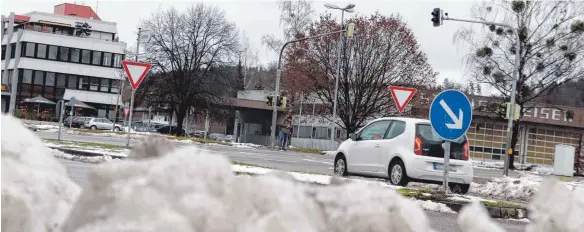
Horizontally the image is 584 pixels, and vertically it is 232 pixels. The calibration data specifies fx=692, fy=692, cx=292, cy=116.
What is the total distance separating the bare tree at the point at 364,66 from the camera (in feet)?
138

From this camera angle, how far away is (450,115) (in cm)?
1083

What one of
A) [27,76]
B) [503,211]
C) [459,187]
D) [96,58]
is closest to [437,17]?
[459,187]

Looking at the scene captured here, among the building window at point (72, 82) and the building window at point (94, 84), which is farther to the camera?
the building window at point (94, 84)

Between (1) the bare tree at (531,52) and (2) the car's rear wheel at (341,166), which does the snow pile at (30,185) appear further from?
(1) the bare tree at (531,52)

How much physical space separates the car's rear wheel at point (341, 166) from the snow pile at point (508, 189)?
269cm

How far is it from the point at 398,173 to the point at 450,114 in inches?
93.7

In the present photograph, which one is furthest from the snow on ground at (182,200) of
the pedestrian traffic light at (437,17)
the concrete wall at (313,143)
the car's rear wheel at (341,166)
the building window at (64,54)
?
the building window at (64,54)

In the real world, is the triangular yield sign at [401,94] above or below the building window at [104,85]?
below

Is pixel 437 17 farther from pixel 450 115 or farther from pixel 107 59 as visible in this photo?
pixel 107 59

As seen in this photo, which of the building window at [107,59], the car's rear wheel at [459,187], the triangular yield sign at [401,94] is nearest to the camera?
the car's rear wheel at [459,187]

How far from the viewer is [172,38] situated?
5447 cm

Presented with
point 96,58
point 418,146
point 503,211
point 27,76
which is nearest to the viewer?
point 503,211

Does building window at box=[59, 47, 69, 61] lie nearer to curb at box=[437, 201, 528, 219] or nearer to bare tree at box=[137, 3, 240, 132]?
bare tree at box=[137, 3, 240, 132]

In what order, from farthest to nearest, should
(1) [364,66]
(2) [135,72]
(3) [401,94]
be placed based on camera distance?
(1) [364,66] → (3) [401,94] → (2) [135,72]
